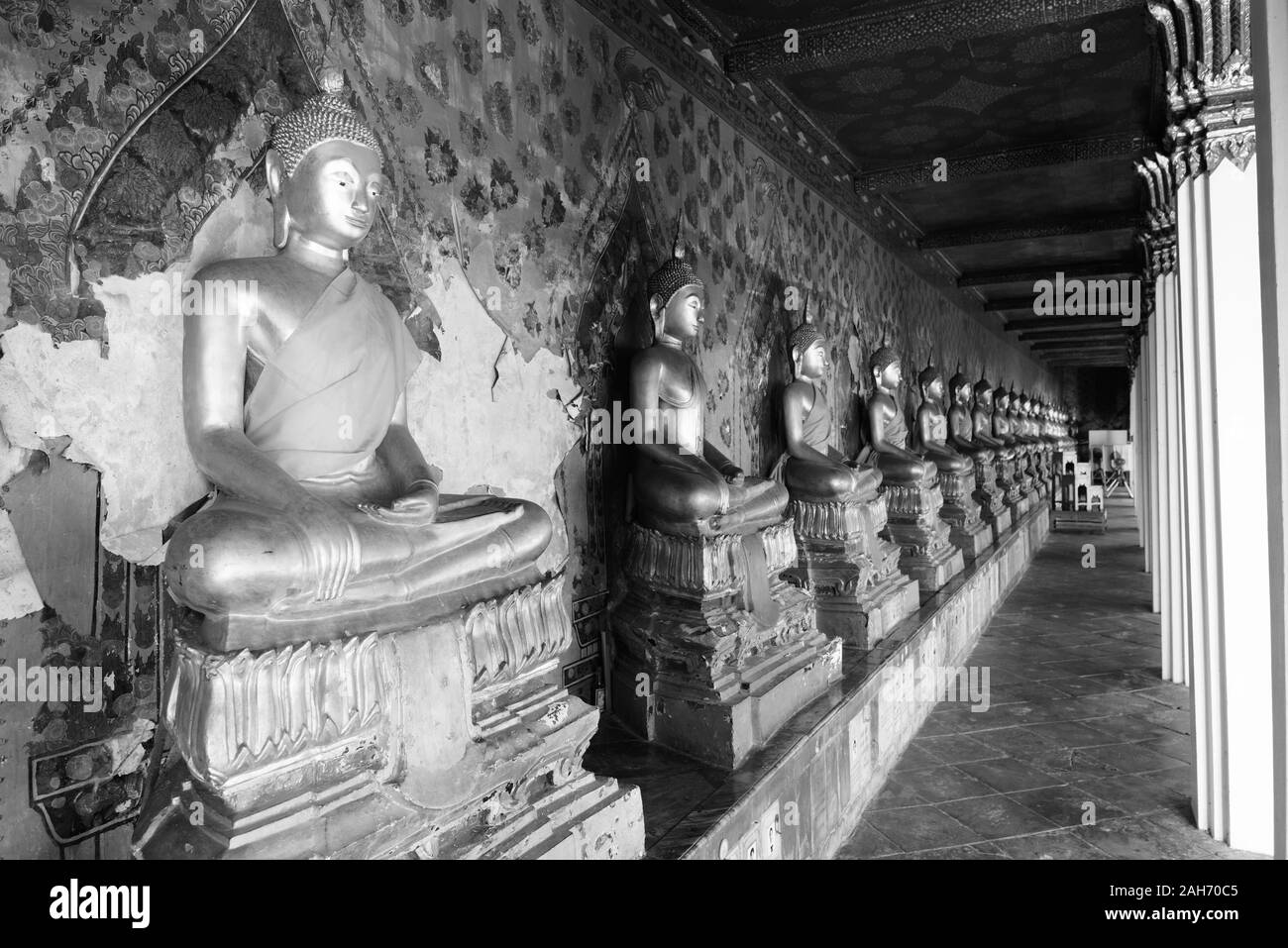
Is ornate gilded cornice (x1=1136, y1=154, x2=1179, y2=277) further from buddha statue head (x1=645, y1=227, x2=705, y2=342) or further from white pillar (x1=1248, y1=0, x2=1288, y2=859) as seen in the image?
white pillar (x1=1248, y1=0, x2=1288, y2=859)

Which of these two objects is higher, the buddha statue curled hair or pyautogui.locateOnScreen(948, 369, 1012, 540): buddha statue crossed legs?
the buddha statue curled hair

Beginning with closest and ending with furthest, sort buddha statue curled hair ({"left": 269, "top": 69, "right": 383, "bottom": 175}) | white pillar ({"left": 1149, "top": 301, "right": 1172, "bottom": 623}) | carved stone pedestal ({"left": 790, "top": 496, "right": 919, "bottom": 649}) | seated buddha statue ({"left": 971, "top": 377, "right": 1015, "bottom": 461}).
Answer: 1. buddha statue curled hair ({"left": 269, "top": 69, "right": 383, "bottom": 175})
2. carved stone pedestal ({"left": 790, "top": 496, "right": 919, "bottom": 649})
3. white pillar ({"left": 1149, "top": 301, "right": 1172, "bottom": 623})
4. seated buddha statue ({"left": 971, "top": 377, "right": 1015, "bottom": 461})

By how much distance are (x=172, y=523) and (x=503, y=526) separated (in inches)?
33.3

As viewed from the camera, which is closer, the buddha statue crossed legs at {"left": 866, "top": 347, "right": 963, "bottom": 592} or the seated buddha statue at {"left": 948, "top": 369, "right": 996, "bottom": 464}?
the buddha statue crossed legs at {"left": 866, "top": 347, "right": 963, "bottom": 592}

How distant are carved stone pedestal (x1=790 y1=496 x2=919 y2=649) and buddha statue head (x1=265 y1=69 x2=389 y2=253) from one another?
3795 mm

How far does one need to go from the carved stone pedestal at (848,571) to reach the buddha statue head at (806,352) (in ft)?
3.21

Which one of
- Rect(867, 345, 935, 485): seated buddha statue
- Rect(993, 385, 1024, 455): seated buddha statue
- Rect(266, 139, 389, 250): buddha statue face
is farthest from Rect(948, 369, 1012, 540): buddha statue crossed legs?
Rect(266, 139, 389, 250): buddha statue face

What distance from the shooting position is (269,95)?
2.53 meters

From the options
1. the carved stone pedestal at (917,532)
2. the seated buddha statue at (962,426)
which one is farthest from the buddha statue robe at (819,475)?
the seated buddha statue at (962,426)

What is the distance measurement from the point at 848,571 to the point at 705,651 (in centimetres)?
204

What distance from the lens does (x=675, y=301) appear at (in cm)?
413

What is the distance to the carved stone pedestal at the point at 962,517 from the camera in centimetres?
840

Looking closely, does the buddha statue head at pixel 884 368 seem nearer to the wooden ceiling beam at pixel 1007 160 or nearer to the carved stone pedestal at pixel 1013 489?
the wooden ceiling beam at pixel 1007 160

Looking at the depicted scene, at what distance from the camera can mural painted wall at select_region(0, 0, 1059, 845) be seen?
2.01 m
